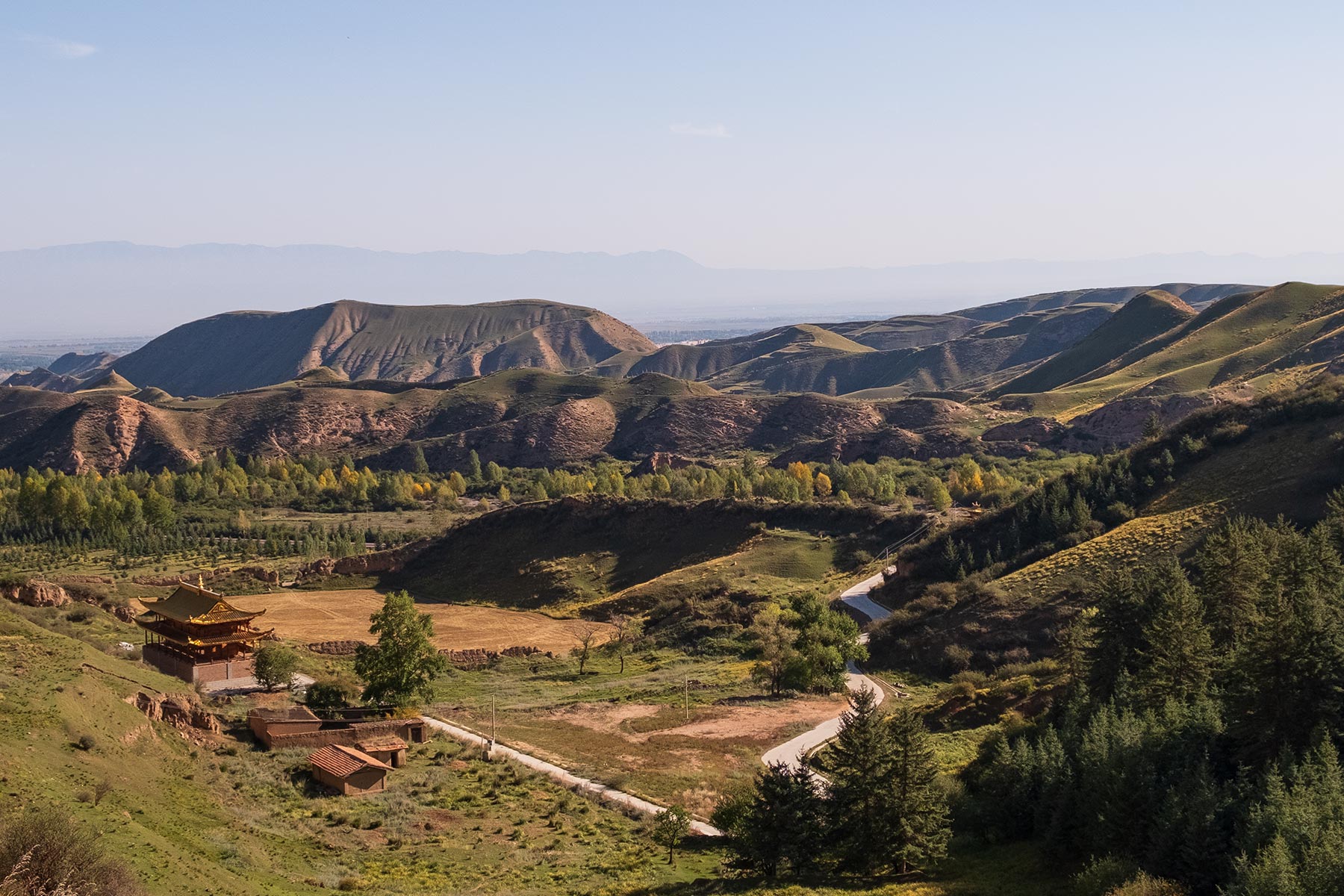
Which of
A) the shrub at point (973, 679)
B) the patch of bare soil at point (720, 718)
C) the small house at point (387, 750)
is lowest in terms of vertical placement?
the patch of bare soil at point (720, 718)

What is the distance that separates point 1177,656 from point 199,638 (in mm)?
47778

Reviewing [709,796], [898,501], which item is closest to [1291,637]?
[709,796]

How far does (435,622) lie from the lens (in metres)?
92.8

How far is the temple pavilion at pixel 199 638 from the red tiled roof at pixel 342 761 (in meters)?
17.5

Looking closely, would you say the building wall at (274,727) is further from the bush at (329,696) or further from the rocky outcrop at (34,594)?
the rocky outcrop at (34,594)

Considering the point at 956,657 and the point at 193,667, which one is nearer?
the point at 193,667

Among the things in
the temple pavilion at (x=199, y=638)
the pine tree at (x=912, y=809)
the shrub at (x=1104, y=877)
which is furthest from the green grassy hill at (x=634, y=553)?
the shrub at (x=1104, y=877)

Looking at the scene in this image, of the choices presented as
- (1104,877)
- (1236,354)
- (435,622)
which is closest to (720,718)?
(1104,877)

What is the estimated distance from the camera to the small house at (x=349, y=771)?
43375mm

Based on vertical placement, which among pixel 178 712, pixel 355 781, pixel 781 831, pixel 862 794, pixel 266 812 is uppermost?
pixel 862 794

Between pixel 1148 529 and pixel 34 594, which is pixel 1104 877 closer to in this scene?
pixel 1148 529

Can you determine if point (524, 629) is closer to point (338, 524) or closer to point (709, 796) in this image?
point (709, 796)

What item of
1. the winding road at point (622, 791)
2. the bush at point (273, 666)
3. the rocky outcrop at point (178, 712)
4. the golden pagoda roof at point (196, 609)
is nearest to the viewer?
the rocky outcrop at point (178, 712)

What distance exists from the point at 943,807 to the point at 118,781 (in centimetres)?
2528
